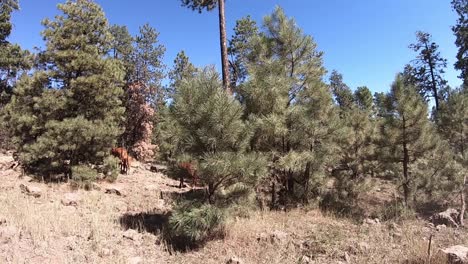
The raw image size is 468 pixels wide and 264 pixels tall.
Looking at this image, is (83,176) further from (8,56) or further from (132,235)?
(8,56)

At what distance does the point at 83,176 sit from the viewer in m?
11.8

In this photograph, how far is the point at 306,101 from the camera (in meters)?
11.0

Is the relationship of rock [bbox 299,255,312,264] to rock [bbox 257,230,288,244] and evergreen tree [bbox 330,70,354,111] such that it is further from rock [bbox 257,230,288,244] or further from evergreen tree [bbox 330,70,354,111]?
evergreen tree [bbox 330,70,354,111]

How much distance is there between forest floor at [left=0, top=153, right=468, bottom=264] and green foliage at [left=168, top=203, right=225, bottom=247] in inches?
11.9

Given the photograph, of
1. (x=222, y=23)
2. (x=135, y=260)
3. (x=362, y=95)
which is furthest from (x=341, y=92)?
(x=135, y=260)

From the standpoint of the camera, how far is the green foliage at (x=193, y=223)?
700 centimetres

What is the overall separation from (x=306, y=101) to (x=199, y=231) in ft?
18.6

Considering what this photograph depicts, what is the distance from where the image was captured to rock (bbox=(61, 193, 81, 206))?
926cm

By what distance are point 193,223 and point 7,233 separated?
3360 mm

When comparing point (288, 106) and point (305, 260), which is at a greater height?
point (288, 106)

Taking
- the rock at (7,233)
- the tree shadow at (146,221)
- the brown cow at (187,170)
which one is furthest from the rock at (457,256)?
the rock at (7,233)

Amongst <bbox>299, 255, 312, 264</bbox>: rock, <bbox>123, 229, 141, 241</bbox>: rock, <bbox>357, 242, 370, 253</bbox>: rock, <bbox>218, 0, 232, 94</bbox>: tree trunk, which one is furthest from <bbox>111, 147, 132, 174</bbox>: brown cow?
<bbox>357, 242, 370, 253</bbox>: rock

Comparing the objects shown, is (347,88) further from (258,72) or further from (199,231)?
(199,231)

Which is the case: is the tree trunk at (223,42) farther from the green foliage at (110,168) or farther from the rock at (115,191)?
the rock at (115,191)
